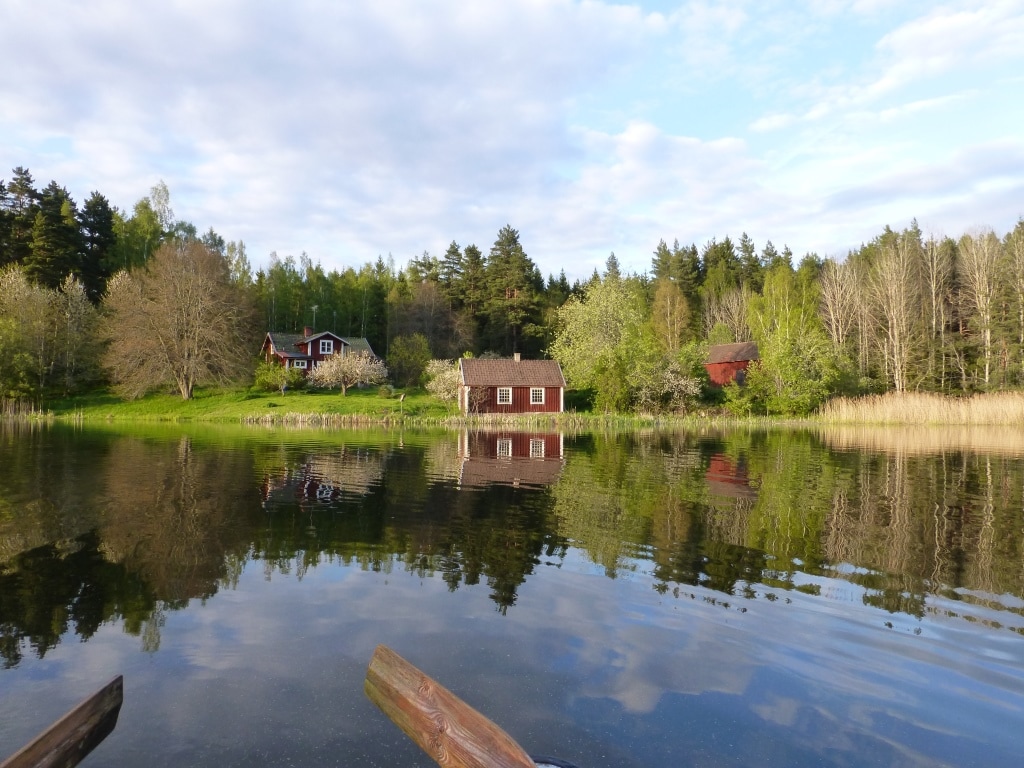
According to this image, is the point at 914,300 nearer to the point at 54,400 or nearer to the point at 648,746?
the point at 648,746

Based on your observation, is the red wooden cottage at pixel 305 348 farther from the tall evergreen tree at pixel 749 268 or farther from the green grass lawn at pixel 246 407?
the tall evergreen tree at pixel 749 268

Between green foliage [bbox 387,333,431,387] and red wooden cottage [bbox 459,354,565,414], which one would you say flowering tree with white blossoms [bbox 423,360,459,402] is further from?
green foliage [bbox 387,333,431,387]

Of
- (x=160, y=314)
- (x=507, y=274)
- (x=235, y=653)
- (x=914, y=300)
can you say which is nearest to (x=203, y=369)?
(x=160, y=314)

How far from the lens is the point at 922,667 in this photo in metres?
6.57

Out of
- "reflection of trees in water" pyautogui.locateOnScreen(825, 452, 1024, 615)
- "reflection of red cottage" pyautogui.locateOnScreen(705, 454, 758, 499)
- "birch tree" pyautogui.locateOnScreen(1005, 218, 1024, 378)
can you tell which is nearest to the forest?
"birch tree" pyautogui.locateOnScreen(1005, 218, 1024, 378)

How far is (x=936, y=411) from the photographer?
137 ft

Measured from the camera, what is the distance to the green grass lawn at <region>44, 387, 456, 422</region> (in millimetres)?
46844

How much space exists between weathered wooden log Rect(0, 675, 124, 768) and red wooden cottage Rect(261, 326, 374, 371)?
61.7m

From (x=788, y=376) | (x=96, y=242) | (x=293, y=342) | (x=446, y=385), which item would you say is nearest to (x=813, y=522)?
(x=788, y=376)

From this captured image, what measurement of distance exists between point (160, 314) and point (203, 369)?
17.7ft

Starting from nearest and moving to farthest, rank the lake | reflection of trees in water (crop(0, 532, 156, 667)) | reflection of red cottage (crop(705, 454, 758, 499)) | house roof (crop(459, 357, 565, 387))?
1. the lake
2. reflection of trees in water (crop(0, 532, 156, 667))
3. reflection of red cottage (crop(705, 454, 758, 499))
4. house roof (crop(459, 357, 565, 387))

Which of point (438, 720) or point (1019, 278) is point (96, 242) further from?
point (1019, 278)

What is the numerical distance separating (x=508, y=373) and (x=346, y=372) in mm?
14474

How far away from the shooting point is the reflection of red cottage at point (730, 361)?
6438 centimetres
